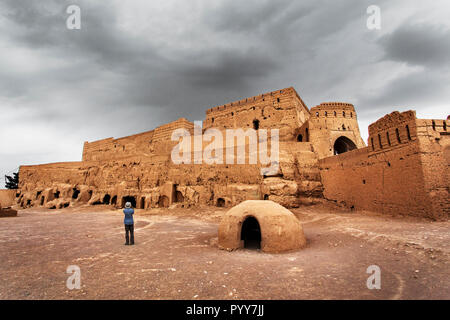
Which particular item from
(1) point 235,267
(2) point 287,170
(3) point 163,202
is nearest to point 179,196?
(3) point 163,202

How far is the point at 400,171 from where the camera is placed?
10781 mm

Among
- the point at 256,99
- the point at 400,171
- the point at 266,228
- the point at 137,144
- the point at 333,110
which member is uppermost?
the point at 256,99

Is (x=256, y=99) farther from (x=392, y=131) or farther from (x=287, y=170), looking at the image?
(x=392, y=131)

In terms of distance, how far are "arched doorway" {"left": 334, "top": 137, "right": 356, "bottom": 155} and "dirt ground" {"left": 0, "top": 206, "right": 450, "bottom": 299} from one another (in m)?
18.1

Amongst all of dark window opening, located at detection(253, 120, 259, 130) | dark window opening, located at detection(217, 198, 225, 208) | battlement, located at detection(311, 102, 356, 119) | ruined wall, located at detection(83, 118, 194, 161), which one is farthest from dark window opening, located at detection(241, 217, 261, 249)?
ruined wall, located at detection(83, 118, 194, 161)

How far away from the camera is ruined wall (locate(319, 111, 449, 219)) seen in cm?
965

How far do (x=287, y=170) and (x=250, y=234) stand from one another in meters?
8.21

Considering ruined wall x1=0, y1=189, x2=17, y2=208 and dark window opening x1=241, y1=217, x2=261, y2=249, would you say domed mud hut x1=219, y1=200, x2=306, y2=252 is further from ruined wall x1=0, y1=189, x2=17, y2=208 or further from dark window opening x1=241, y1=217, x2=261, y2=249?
ruined wall x1=0, y1=189, x2=17, y2=208

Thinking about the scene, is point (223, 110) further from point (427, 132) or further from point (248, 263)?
point (248, 263)

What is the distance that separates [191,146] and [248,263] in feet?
56.2

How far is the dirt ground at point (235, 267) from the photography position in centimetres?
416

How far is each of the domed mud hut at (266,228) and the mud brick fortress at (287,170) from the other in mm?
6798

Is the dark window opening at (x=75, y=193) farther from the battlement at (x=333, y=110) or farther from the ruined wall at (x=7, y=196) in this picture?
the battlement at (x=333, y=110)

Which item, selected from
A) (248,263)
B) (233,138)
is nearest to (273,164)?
(233,138)
